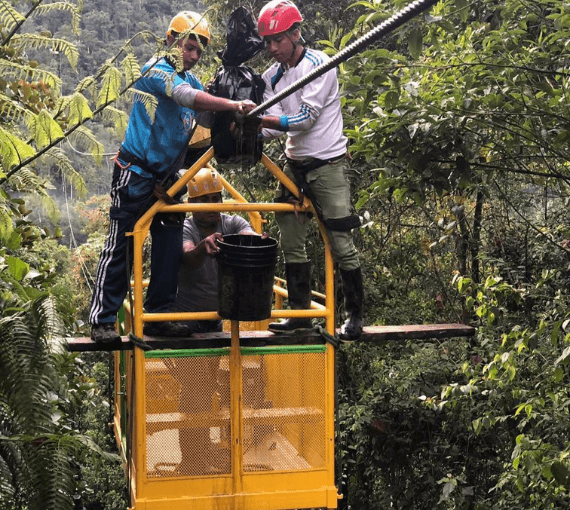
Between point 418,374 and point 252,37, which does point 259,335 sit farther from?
point 418,374

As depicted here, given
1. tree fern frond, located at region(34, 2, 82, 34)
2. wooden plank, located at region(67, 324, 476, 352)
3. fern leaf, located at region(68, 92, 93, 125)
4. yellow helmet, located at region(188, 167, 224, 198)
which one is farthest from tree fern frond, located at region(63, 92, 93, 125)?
yellow helmet, located at region(188, 167, 224, 198)

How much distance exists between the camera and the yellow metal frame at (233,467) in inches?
193

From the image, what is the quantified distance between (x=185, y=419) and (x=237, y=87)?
5.87 ft

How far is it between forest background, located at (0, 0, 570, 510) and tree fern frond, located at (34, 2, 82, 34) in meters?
0.02

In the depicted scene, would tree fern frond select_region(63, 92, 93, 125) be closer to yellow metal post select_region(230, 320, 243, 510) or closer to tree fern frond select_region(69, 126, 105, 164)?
tree fern frond select_region(69, 126, 105, 164)

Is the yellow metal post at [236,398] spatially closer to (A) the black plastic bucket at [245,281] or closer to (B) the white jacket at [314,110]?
(A) the black plastic bucket at [245,281]

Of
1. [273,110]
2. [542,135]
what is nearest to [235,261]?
[273,110]

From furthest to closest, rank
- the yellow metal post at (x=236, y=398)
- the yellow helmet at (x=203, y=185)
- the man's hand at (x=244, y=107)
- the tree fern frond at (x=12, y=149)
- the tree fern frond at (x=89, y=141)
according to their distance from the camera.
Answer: the yellow helmet at (x=203, y=185) < the yellow metal post at (x=236, y=398) < the man's hand at (x=244, y=107) < the tree fern frond at (x=89, y=141) < the tree fern frond at (x=12, y=149)

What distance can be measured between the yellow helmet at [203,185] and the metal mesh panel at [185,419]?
1209mm

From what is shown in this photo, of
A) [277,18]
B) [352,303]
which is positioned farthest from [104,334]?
[277,18]

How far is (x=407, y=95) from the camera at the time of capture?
5938 mm

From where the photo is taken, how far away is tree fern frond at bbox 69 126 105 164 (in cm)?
306

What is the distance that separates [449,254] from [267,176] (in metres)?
2.67

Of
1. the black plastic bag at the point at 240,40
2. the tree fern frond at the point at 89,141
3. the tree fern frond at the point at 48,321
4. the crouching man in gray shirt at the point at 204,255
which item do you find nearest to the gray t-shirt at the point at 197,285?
the crouching man in gray shirt at the point at 204,255
